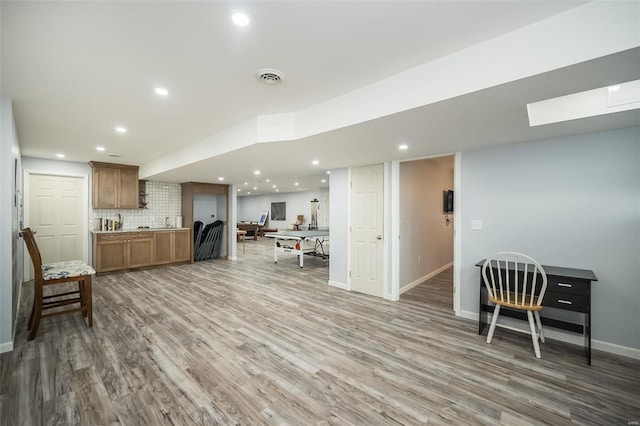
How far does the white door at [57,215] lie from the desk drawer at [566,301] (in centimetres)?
812

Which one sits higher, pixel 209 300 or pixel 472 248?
pixel 472 248

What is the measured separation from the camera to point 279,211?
521 inches

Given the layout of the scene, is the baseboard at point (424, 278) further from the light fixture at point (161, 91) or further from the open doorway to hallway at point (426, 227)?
the light fixture at point (161, 91)

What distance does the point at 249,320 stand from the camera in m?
3.21

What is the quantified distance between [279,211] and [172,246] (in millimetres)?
7134

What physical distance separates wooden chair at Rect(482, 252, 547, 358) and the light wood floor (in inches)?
11.2

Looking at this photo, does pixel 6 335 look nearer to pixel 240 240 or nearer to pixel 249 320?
pixel 249 320

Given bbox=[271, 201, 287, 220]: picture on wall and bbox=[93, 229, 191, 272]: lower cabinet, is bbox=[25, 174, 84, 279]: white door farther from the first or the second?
bbox=[271, 201, 287, 220]: picture on wall

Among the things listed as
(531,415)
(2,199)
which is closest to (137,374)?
(2,199)

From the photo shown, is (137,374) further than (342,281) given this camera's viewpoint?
No

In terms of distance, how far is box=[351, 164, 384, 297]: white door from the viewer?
423 centimetres

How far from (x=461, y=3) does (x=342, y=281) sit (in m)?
4.11

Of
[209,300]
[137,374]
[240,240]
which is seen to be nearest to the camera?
[137,374]

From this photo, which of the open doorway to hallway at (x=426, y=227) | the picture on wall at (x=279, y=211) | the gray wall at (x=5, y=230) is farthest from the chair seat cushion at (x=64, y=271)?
the picture on wall at (x=279, y=211)
